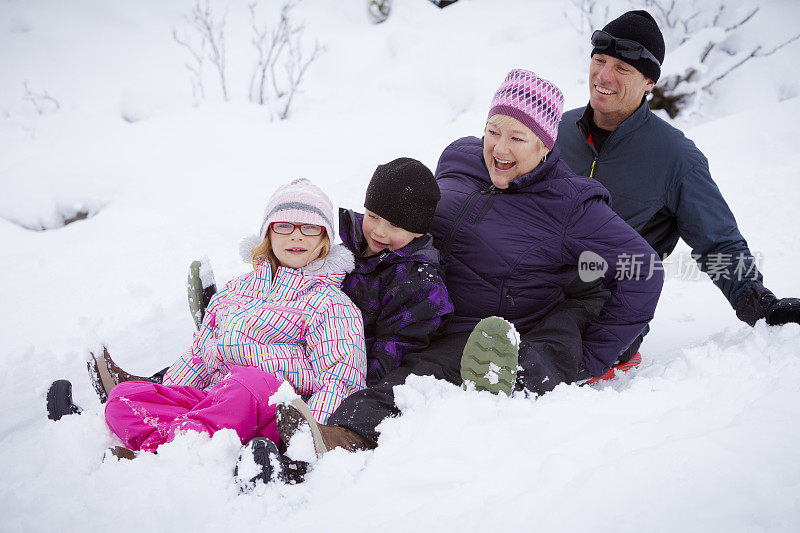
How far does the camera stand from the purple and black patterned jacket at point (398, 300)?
2.10 metres

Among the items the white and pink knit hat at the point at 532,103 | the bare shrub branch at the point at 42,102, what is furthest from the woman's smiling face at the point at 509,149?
the bare shrub branch at the point at 42,102

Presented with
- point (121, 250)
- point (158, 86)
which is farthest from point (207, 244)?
point (158, 86)

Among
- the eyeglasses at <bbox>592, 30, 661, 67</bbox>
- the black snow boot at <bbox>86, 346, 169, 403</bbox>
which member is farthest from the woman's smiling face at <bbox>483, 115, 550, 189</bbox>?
the black snow boot at <bbox>86, 346, 169, 403</bbox>

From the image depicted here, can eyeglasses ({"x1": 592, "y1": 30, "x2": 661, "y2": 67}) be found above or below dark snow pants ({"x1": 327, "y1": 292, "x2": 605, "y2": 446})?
above

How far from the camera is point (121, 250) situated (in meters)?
3.89

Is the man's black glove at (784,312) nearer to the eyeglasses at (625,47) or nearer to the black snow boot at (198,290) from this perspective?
the eyeglasses at (625,47)

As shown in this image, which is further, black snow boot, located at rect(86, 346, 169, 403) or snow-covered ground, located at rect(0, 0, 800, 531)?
black snow boot, located at rect(86, 346, 169, 403)

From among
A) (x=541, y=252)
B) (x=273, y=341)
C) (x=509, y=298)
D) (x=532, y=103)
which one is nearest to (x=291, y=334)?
(x=273, y=341)

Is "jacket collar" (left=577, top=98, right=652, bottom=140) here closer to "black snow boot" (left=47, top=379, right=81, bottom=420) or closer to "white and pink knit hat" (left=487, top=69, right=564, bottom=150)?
"white and pink knit hat" (left=487, top=69, right=564, bottom=150)

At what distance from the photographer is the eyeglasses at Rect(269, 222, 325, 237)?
217 centimetres

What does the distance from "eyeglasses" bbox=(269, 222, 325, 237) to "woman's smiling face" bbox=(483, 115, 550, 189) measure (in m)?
Answer: 0.81

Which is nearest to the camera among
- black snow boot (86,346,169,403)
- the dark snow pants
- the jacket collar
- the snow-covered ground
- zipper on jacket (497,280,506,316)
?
the snow-covered ground

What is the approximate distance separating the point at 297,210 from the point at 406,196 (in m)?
0.46

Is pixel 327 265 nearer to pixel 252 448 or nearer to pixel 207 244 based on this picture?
pixel 252 448
